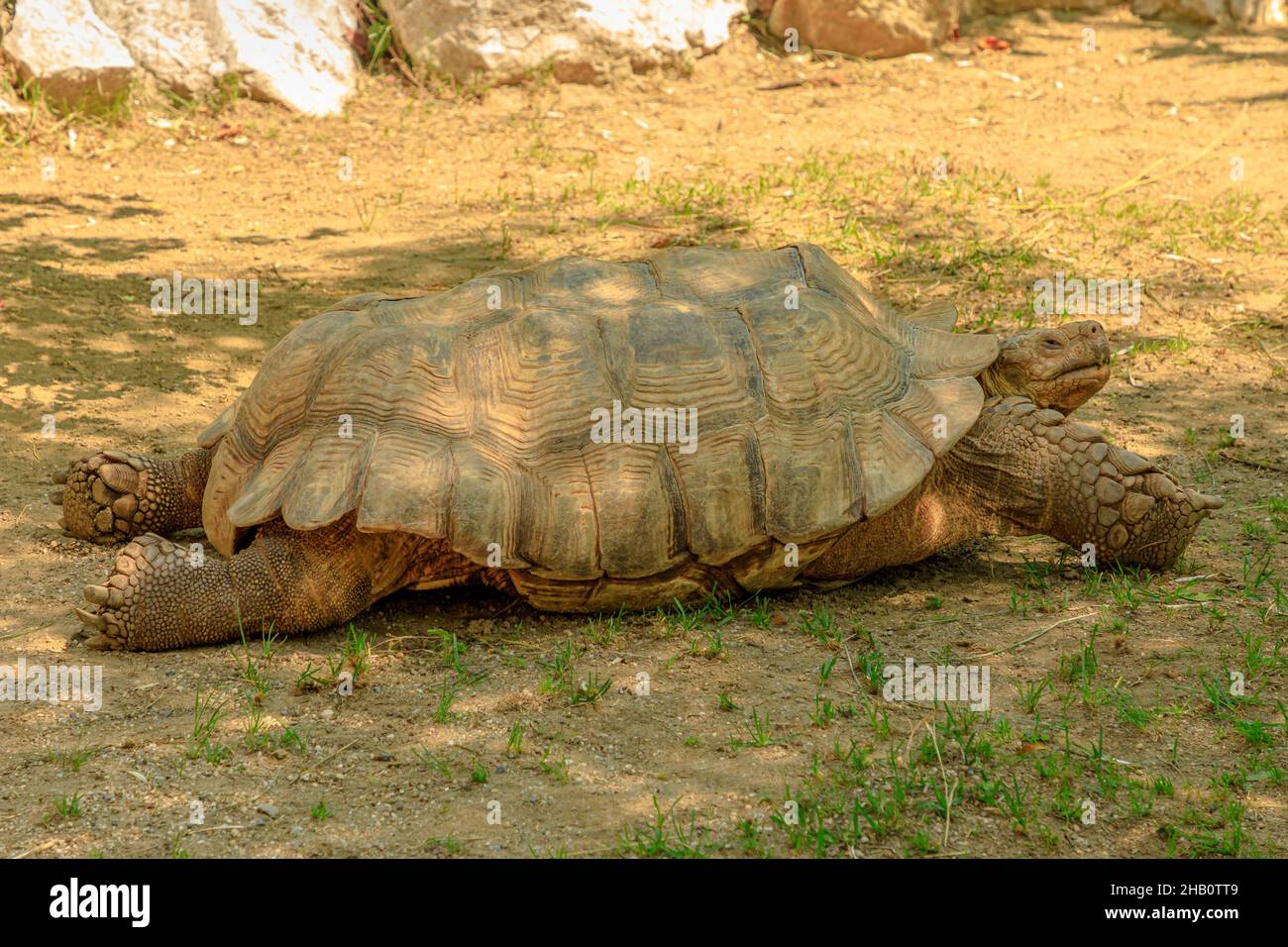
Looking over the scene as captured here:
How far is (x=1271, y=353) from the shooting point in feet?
23.6

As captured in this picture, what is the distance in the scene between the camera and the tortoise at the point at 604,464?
4500mm

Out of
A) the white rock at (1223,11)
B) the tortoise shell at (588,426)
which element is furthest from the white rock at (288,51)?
the white rock at (1223,11)

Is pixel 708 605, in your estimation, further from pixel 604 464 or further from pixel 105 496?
pixel 105 496

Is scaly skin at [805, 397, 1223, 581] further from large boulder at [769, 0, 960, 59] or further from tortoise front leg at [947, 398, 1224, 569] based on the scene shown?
large boulder at [769, 0, 960, 59]

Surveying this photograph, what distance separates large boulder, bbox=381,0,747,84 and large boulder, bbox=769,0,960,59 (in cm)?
129

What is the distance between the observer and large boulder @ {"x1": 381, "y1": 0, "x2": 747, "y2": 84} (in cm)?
1125

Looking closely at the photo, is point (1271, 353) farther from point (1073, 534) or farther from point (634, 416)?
point (634, 416)

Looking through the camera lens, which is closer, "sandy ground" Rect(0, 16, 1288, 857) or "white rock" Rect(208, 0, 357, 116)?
"sandy ground" Rect(0, 16, 1288, 857)

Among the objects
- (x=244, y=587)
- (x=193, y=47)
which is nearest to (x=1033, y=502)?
(x=244, y=587)

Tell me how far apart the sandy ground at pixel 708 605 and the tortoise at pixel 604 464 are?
19 centimetres

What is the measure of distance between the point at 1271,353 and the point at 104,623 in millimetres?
6062

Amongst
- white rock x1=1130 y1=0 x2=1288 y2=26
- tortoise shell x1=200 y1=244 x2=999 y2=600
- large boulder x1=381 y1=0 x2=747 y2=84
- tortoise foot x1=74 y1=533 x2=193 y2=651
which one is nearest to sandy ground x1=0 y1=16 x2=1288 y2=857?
tortoise foot x1=74 y1=533 x2=193 y2=651
